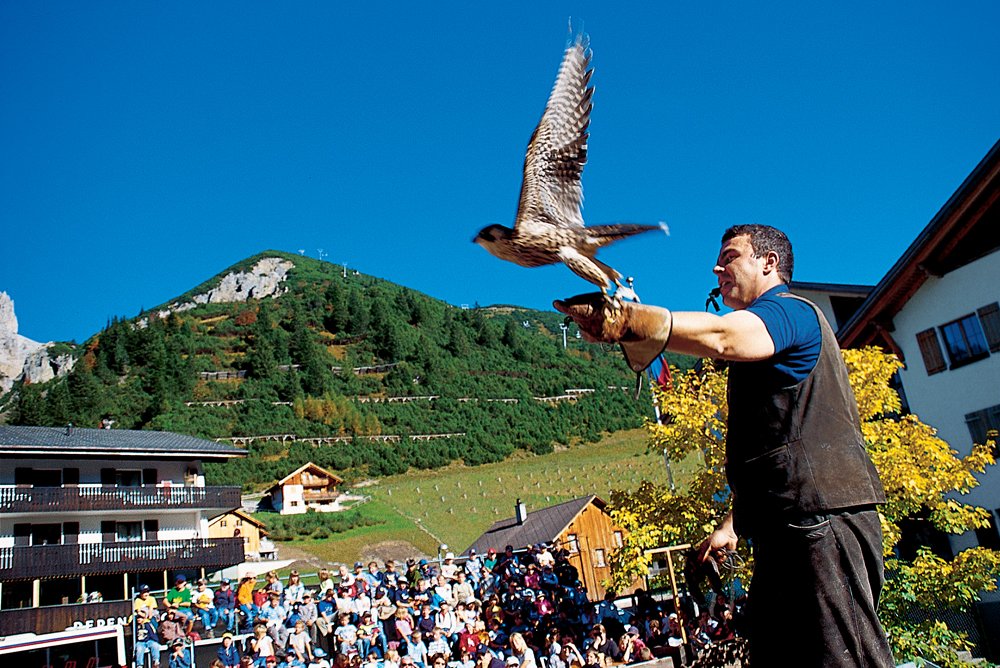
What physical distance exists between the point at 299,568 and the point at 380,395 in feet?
244

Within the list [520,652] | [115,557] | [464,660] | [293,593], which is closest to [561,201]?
[520,652]

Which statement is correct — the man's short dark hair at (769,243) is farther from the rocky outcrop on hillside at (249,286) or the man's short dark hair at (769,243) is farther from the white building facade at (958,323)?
the rocky outcrop on hillside at (249,286)

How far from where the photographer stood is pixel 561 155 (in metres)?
4.56

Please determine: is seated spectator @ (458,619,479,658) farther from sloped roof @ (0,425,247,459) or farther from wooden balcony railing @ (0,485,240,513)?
sloped roof @ (0,425,247,459)

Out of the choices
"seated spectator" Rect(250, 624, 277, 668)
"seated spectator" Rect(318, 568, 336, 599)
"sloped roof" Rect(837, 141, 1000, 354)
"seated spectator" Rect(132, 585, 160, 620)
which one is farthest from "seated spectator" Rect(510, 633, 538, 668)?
"sloped roof" Rect(837, 141, 1000, 354)

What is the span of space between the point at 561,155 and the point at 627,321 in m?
2.31

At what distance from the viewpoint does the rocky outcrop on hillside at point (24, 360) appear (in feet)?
484

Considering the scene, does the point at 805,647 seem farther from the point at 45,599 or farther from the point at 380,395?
the point at 380,395

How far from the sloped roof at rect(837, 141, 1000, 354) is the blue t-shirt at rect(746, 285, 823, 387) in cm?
1801

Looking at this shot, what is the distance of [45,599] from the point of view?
33219mm

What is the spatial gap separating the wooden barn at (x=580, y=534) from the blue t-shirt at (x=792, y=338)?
2971 cm

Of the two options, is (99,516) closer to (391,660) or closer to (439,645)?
(439,645)

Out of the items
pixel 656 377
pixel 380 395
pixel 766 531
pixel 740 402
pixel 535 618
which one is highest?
pixel 380 395

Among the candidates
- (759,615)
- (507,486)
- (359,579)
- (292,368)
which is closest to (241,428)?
(292,368)
